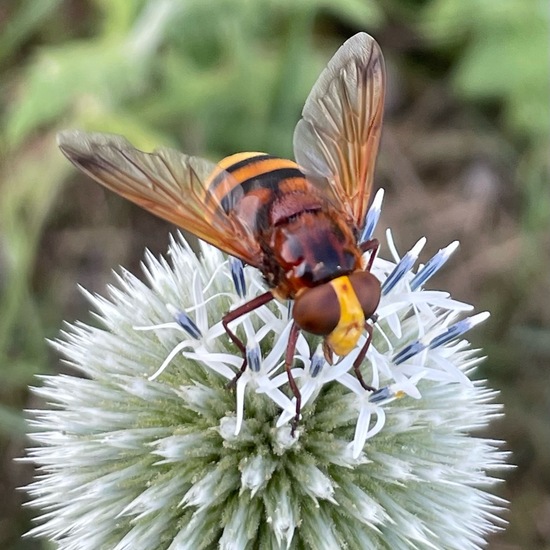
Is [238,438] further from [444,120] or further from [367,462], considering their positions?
[444,120]

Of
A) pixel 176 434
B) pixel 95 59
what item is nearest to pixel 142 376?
pixel 176 434

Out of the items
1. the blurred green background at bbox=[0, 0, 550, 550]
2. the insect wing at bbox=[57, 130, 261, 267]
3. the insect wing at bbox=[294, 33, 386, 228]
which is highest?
the blurred green background at bbox=[0, 0, 550, 550]

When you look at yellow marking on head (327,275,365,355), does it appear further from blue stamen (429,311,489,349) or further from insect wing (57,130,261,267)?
blue stamen (429,311,489,349)

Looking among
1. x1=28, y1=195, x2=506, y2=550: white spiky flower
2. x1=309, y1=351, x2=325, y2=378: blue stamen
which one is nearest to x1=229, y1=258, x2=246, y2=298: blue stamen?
x1=28, y1=195, x2=506, y2=550: white spiky flower

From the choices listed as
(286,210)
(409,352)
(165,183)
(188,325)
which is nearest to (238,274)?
(188,325)

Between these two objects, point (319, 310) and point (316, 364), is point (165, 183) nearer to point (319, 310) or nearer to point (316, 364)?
point (319, 310)
